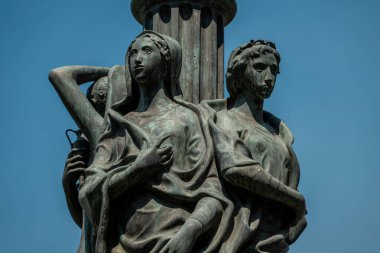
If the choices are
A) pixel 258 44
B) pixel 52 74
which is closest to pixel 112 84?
pixel 52 74

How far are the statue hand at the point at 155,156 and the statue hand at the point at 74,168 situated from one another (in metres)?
1.46

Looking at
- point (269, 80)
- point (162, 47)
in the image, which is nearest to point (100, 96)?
point (162, 47)

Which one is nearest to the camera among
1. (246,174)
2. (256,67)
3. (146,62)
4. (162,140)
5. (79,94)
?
(246,174)

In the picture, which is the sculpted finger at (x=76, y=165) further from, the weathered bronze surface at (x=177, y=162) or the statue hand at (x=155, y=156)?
the statue hand at (x=155, y=156)

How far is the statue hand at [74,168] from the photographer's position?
676 inches

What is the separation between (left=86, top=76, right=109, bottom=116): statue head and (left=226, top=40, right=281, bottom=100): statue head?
1.81m

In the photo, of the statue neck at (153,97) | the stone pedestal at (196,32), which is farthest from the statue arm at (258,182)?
the stone pedestal at (196,32)

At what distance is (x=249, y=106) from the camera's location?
16922mm

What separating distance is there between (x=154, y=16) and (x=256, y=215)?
11.8ft

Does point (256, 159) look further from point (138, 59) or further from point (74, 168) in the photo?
Answer: point (74, 168)

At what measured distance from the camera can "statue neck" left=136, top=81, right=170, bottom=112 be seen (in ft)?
54.9

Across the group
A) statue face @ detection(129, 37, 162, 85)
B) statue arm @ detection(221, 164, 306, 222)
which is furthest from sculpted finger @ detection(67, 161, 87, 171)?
statue arm @ detection(221, 164, 306, 222)

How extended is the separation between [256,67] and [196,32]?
160 cm

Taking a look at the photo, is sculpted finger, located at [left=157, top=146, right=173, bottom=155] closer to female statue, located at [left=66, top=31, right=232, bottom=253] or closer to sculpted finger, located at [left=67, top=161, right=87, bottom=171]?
female statue, located at [left=66, top=31, right=232, bottom=253]
